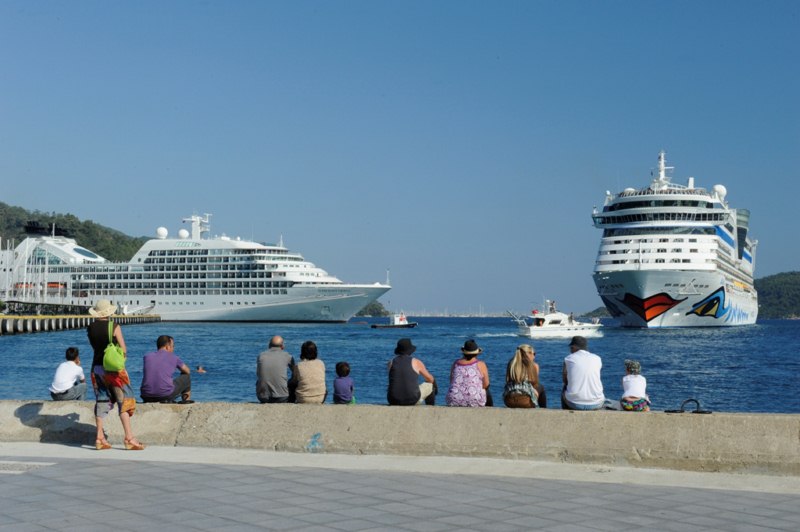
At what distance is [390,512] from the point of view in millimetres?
6688

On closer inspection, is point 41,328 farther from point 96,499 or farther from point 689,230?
point 96,499

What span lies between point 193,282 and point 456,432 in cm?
10664

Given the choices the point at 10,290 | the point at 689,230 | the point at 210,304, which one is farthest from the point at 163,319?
the point at 689,230

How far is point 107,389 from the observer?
31.6 feet

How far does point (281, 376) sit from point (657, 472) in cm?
462

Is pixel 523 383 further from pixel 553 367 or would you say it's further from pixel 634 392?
pixel 553 367

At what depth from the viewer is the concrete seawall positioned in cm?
852

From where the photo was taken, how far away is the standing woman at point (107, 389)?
952cm

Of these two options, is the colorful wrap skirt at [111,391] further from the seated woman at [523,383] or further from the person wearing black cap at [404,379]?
the seated woman at [523,383]

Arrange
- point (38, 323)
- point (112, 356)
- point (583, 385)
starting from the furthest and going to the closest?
point (38, 323) → point (583, 385) → point (112, 356)

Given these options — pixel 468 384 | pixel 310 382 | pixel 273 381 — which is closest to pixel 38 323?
pixel 273 381

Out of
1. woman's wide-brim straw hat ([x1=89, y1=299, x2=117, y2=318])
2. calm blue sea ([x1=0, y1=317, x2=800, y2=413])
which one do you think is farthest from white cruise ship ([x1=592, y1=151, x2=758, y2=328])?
woman's wide-brim straw hat ([x1=89, y1=299, x2=117, y2=318])

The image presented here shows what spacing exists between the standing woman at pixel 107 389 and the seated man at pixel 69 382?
2.05 m

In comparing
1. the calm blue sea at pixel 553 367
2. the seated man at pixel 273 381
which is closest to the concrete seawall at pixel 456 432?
the seated man at pixel 273 381
